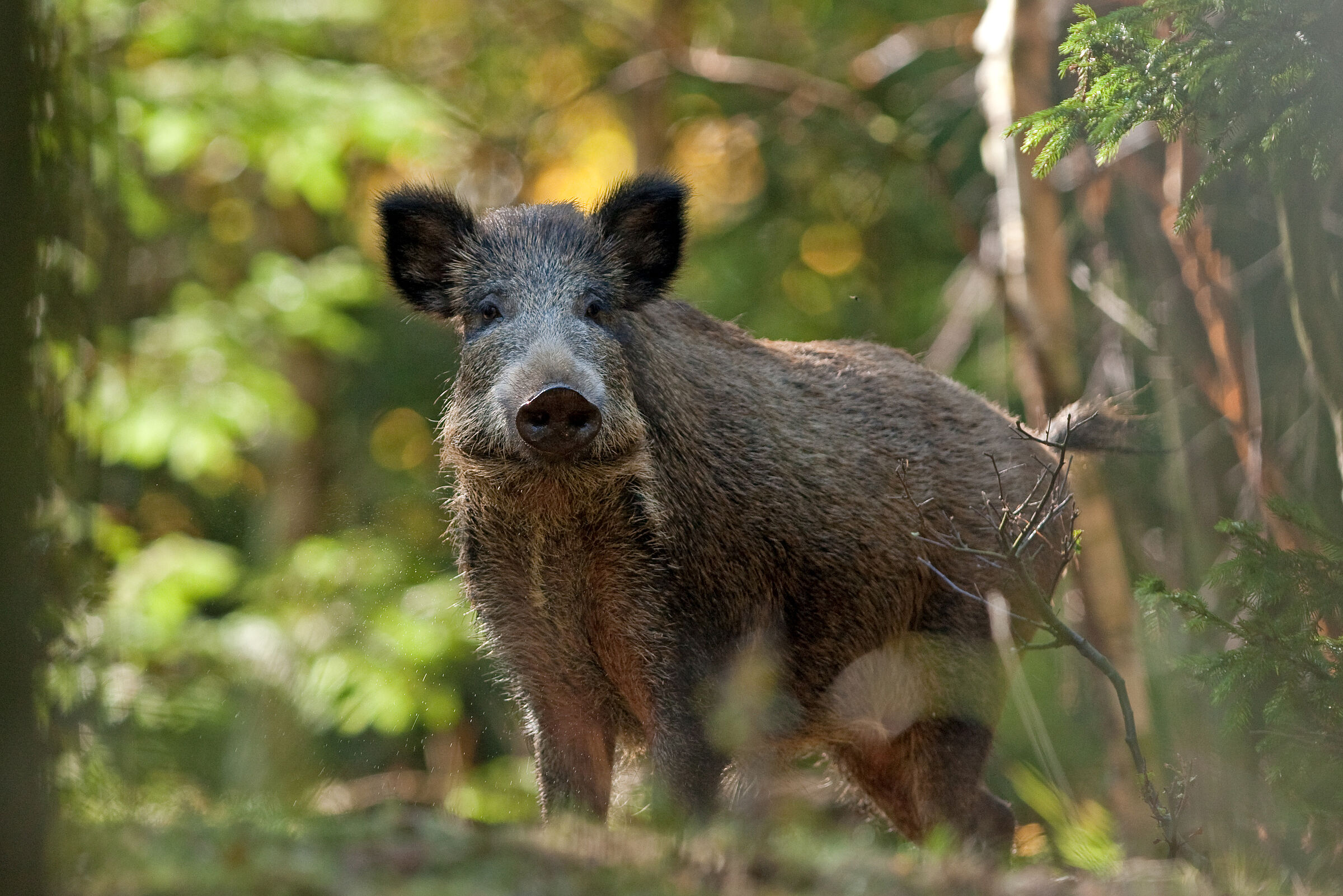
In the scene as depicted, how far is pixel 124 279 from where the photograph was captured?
2840 millimetres

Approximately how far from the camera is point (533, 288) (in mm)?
4543

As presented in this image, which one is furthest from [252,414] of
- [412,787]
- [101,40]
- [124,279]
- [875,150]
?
[124,279]

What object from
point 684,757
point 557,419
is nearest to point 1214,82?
point 557,419

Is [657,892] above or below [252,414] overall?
below

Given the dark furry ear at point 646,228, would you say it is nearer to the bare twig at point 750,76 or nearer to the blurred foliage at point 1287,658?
the blurred foliage at point 1287,658

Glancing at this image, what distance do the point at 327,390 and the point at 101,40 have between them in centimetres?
553

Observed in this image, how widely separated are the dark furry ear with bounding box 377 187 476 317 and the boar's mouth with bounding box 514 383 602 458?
1.14m

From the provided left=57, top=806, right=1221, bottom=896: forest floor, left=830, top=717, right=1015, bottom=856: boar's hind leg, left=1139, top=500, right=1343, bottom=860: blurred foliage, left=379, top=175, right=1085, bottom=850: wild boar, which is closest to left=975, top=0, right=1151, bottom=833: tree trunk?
left=379, top=175, right=1085, bottom=850: wild boar

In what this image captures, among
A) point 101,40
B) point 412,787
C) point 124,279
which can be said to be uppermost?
point 101,40

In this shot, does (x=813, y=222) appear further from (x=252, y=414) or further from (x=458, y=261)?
(x=458, y=261)

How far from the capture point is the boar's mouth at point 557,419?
12.5 ft

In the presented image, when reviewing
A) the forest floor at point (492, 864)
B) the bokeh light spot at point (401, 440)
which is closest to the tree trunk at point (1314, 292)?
the forest floor at point (492, 864)

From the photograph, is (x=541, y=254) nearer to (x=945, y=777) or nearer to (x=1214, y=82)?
(x=1214, y=82)

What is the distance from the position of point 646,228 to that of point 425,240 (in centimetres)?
88
